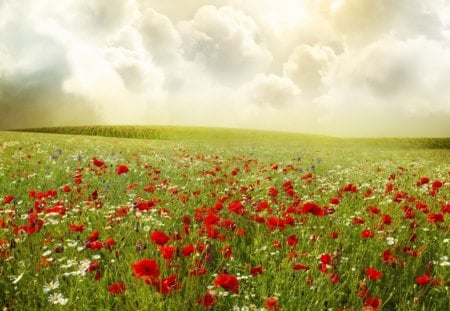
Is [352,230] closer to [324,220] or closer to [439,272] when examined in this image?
[324,220]

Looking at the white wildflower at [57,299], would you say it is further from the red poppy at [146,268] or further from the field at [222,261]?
the red poppy at [146,268]

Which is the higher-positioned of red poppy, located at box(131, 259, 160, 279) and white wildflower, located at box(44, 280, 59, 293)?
red poppy, located at box(131, 259, 160, 279)

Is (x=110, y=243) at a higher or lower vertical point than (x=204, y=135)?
lower

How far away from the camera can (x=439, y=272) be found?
3688 millimetres

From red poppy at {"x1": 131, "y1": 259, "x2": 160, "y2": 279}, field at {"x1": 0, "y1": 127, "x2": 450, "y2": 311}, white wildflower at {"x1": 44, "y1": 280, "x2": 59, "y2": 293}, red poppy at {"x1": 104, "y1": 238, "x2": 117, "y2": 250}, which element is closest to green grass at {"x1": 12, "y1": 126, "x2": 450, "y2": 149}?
field at {"x1": 0, "y1": 127, "x2": 450, "y2": 311}

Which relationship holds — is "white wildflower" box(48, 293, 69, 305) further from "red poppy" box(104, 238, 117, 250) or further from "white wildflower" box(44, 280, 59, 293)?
"red poppy" box(104, 238, 117, 250)

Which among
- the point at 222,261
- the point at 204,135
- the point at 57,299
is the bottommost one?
the point at 57,299

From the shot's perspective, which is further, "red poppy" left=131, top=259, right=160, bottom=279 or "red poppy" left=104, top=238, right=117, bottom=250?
"red poppy" left=104, top=238, right=117, bottom=250

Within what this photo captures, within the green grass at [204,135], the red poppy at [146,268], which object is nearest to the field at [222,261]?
the red poppy at [146,268]

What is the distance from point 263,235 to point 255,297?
4.28 ft

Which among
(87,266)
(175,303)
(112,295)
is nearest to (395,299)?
(175,303)

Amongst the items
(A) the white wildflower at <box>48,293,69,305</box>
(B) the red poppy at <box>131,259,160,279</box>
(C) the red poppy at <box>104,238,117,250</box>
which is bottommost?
(A) the white wildflower at <box>48,293,69,305</box>

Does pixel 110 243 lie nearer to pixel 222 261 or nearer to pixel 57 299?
pixel 57 299

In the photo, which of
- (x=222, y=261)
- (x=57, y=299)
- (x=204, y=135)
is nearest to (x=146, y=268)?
(x=222, y=261)
